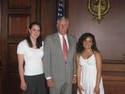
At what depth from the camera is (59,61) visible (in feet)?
10.3

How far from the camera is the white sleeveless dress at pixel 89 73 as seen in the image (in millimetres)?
3090

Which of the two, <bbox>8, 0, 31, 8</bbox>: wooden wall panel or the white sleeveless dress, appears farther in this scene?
<bbox>8, 0, 31, 8</bbox>: wooden wall panel

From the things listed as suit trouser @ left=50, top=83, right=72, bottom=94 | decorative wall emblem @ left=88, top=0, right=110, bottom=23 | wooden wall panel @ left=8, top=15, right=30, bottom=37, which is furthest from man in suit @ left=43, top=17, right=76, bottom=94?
wooden wall panel @ left=8, top=15, right=30, bottom=37

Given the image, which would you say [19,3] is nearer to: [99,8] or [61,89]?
[99,8]

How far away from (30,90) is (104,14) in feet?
6.88

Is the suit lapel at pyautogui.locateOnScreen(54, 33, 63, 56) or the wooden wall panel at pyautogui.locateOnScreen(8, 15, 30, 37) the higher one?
the wooden wall panel at pyautogui.locateOnScreen(8, 15, 30, 37)

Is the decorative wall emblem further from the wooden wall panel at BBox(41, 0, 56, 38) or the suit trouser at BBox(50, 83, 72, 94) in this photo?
the suit trouser at BBox(50, 83, 72, 94)

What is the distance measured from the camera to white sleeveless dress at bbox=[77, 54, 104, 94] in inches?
122

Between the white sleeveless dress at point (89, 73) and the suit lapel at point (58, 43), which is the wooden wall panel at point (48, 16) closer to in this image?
the suit lapel at point (58, 43)

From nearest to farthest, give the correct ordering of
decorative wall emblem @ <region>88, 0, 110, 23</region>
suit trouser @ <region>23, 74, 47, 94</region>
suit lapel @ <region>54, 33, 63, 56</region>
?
1. suit trouser @ <region>23, 74, 47, 94</region>
2. suit lapel @ <region>54, 33, 63, 56</region>
3. decorative wall emblem @ <region>88, 0, 110, 23</region>

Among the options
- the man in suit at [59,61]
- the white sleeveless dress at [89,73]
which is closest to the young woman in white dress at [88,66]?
the white sleeveless dress at [89,73]

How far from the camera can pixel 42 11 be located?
4.69 meters

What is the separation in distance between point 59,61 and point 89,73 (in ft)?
1.26

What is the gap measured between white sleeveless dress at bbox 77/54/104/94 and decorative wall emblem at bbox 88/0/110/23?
1.55 meters
